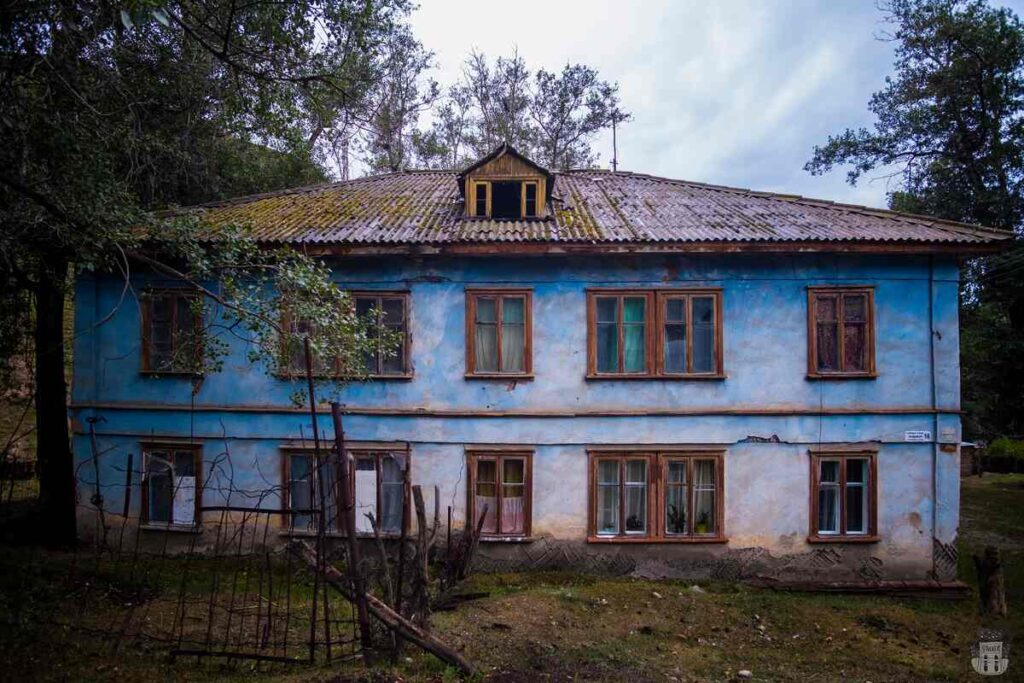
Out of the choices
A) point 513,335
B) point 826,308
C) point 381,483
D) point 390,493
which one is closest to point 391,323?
point 513,335

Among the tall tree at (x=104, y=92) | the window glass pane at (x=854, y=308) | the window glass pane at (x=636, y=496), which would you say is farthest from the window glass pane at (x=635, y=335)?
the tall tree at (x=104, y=92)

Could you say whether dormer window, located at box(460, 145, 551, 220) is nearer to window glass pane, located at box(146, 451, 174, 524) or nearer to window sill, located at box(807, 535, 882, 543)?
window glass pane, located at box(146, 451, 174, 524)

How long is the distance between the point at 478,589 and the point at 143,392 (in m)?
7.03

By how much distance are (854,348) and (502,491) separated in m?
6.68

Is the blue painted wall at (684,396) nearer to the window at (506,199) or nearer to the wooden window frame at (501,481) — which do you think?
the wooden window frame at (501,481)

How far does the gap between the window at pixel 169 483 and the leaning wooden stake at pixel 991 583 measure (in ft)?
42.6

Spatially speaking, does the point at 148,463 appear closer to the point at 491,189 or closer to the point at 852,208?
the point at 491,189

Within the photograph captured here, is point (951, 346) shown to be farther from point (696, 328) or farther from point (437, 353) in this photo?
point (437, 353)

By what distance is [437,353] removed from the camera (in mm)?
12148

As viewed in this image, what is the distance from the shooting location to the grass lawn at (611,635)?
7.13 metres

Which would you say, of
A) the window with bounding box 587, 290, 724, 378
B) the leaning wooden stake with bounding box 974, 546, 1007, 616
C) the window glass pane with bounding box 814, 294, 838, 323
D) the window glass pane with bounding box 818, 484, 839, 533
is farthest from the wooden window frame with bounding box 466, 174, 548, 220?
the leaning wooden stake with bounding box 974, 546, 1007, 616

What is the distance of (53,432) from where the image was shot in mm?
12656

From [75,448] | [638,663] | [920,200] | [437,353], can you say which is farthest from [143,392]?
Answer: [920,200]

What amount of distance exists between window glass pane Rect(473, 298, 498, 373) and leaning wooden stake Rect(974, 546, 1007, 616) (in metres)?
8.25
